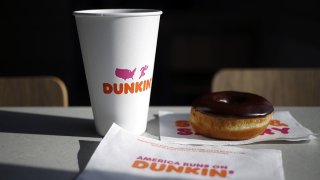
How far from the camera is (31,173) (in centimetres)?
47

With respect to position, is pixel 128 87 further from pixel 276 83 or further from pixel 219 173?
pixel 276 83

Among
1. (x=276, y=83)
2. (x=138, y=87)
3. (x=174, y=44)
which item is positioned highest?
(x=138, y=87)

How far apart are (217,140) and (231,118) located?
0.15 ft

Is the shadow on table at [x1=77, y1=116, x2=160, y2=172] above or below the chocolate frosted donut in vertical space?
below

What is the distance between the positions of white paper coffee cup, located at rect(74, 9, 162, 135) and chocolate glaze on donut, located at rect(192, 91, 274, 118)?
9cm

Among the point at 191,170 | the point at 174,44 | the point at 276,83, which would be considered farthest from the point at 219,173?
the point at 174,44

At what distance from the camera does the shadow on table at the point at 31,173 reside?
0.46 m

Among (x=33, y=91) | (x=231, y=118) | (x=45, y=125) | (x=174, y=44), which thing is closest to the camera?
(x=231, y=118)

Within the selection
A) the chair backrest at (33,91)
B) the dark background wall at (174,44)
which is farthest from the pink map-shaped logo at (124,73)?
the dark background wall at (174,44)

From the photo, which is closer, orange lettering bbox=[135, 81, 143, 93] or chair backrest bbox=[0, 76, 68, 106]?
orange lettering bbox=[135, 81, 143, 93]

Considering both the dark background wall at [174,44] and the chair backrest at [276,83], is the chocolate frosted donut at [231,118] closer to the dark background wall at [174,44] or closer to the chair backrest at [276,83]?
the chair backrest at [276,83]

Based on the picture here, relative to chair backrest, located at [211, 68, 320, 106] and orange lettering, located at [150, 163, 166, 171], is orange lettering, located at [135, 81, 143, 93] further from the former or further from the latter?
chair backrest, located at [211, 68, 320, 106]

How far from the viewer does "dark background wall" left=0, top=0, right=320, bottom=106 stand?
8.39 ft

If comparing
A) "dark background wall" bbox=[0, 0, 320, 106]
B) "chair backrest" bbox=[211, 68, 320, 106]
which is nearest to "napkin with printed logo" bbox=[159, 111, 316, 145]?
"chair backrest" bbox=[211, 68, 320, 106]
